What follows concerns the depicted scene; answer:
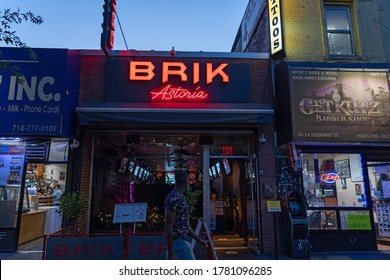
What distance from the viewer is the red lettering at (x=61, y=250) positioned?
18.7 ft

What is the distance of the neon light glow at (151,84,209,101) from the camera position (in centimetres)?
859

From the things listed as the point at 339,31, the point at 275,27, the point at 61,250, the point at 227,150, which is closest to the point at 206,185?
the point at 227,150

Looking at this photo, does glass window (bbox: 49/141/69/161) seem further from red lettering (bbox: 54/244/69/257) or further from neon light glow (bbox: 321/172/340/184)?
neon light glow (bbox: 321/172/340/184)

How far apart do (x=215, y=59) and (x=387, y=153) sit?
5.70 meters

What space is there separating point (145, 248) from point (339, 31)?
28.2 feet

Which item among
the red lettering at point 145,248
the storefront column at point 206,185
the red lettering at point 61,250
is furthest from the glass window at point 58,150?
the red lettering at point 145,248

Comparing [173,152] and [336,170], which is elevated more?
[173,152]

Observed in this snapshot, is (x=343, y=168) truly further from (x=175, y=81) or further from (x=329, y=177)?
(x=175, y=81)

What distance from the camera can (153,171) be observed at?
501 inches

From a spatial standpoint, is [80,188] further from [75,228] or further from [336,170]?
[336,170]

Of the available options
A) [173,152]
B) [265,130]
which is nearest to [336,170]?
[265,130]

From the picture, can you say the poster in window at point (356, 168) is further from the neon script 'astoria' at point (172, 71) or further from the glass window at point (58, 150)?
the glass window at point (58, 150)

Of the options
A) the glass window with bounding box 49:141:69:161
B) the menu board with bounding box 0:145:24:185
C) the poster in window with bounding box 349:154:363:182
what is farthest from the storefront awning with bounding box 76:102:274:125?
the poster in window with bounding box 349:154:363:182

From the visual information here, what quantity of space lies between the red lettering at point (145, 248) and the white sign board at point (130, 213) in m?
0.60
